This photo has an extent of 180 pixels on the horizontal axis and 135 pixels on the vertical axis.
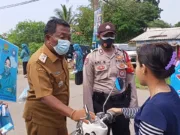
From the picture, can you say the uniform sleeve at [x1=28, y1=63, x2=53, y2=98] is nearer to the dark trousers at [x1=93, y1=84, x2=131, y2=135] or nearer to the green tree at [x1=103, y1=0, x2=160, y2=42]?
the dark trousers at [x1=93, y1=84, x2=131, y2=135]

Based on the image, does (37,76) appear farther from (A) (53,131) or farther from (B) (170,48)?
(B) (170,48)

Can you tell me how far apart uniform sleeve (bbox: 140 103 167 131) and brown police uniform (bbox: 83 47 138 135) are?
149 cm

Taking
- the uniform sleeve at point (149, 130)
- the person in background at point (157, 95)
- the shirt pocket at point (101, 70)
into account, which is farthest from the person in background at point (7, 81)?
the uniform sleeve at point (149, 130)

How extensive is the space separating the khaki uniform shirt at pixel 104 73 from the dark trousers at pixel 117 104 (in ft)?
0.15

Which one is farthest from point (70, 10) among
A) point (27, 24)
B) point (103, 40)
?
point (103, 40)

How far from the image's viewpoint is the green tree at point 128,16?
29.0 meters

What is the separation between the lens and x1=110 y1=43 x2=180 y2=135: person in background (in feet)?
5.19

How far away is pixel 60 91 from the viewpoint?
2.53m

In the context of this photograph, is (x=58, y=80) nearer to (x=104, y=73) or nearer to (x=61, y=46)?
(x=61, y=46)

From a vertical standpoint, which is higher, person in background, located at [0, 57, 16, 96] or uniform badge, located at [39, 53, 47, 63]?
uniform badge, located at [39, 53, 47, 63]

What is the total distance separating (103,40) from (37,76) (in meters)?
1.07

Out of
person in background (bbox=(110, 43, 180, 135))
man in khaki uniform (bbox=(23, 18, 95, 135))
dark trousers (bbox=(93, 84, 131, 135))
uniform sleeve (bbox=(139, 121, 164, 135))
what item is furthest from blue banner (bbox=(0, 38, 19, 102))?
uniform sleeve (bbox=(139, 121, 164, 135))

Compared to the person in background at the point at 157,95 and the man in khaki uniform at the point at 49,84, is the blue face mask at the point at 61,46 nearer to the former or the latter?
the man in khaki uniform at the point at 49,84

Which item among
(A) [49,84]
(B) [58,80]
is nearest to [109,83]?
(B) [58,80]
